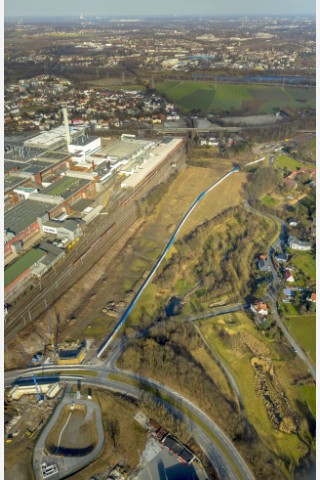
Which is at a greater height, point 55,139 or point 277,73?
point 277,73

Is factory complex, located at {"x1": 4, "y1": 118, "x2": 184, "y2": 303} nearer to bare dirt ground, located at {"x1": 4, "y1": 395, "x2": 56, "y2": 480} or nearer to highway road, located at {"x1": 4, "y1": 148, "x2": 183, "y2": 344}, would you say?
highway road, located at {"x1": 4, "y1": 148, "x2": 183, "y2": 344}

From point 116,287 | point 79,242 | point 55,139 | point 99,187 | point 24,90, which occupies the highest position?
point 24,90

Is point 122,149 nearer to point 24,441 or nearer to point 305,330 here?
point 305,330

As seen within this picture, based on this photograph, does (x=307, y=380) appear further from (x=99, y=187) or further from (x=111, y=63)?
(x=111, y=63)

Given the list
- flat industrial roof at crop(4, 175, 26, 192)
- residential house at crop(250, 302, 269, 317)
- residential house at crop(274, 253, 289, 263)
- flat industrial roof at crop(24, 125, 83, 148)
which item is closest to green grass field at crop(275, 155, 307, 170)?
residential house at crop(274, 253, 289, 263)

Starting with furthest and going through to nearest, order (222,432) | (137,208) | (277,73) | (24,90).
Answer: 1. (277,73)
2. (24,90)
3. (137,208)
4. (222,432)

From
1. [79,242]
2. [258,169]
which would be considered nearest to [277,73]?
[258,169]

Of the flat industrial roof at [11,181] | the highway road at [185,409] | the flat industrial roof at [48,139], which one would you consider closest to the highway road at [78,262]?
the highway road at [185,409]

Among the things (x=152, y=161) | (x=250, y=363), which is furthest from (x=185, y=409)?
(x=152, y=161)
